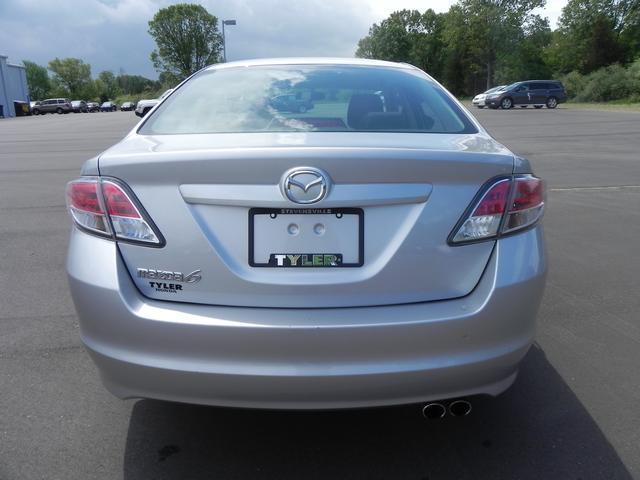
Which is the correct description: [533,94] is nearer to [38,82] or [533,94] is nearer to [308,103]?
[308,103]

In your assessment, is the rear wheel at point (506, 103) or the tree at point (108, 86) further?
the tree at point (108, 86)

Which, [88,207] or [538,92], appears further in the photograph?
[538,92]

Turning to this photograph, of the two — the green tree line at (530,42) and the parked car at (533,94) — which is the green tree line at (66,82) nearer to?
the green tree line at (530,42)

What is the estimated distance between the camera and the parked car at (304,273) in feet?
6.61

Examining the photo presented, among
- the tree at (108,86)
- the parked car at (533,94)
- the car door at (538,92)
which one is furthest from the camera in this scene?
the tree at (108,86)

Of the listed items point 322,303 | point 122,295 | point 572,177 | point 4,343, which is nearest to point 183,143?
point 122,295

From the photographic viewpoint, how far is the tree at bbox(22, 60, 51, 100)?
118438 mm

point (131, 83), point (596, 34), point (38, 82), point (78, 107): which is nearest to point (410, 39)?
point (596, 34)

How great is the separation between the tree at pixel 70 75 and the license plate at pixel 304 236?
130 metres

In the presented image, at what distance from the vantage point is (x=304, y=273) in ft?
6.72

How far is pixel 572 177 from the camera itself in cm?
966

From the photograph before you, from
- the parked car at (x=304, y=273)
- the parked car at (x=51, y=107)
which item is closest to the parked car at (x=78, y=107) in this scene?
the parked car at (x=51, y=107)

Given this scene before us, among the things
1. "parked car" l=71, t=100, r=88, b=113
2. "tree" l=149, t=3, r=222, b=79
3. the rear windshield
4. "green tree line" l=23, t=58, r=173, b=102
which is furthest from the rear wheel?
"green tree line" l=23, t=58, r=173, b=102

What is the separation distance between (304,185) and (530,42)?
7220 cm
